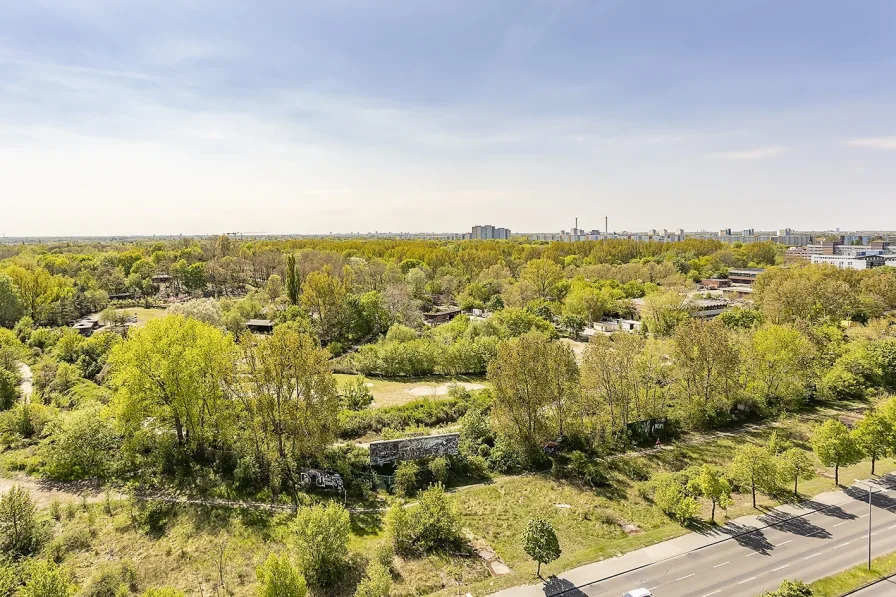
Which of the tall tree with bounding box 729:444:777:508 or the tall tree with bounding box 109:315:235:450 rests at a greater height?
the tall tree with bounding box 109:315:235:450

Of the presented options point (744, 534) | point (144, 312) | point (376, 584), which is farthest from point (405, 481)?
point (144, 312)

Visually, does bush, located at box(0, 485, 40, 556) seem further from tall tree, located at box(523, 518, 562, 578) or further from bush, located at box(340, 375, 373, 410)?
tall tree, located at box(523, 518, 562, 578)

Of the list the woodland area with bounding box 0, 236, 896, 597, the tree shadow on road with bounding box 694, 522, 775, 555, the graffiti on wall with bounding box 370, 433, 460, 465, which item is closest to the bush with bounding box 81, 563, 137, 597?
the woodland area with bounding box 0, 236, 896, 597

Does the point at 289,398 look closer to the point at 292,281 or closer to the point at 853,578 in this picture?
the point at 853,578

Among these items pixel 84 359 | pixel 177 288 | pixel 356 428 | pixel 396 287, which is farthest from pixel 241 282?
pixel 356 428

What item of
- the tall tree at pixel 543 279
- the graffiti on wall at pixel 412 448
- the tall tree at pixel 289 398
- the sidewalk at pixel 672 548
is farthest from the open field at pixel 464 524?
the tall tree at pixel 543 279

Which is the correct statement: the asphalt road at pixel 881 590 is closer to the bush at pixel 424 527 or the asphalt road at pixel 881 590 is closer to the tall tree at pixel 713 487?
the tall tree at pixel 713 487

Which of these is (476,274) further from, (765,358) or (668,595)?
(668,595)
